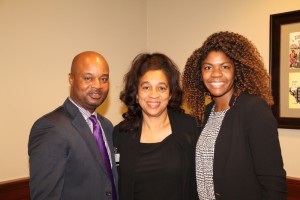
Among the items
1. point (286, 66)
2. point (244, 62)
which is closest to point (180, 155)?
point (244, 62)

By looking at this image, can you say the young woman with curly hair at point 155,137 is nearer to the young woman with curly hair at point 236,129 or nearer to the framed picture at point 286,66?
the young woman with curly hair at point 236,129

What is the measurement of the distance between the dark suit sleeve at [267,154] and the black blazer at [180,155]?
1.65 feet

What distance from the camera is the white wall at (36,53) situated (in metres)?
2.35

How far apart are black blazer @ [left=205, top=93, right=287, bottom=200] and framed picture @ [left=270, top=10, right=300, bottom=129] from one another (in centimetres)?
122

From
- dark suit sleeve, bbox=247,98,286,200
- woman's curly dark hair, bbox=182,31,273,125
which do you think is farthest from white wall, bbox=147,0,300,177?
dark suit sleeve, bbox=247,98,286,200

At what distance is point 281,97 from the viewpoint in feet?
8.70

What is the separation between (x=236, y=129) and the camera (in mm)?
1549

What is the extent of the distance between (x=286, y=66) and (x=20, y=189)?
2.66 m

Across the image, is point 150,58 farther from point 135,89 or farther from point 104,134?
point 104,134

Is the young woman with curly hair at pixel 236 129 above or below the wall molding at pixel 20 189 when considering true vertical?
above

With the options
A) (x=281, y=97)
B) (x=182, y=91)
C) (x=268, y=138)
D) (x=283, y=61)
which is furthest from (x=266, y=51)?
(x=268, y=138)

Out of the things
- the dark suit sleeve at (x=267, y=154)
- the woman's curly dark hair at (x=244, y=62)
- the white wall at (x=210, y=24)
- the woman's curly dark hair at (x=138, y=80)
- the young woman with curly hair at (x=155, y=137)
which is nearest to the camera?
the dark suit sleeve at (x=267, y=154)

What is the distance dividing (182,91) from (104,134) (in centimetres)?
67

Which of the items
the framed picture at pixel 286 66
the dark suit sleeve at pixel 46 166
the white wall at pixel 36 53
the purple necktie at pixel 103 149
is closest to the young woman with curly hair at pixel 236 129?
the purple necktie at pixel 103 149
